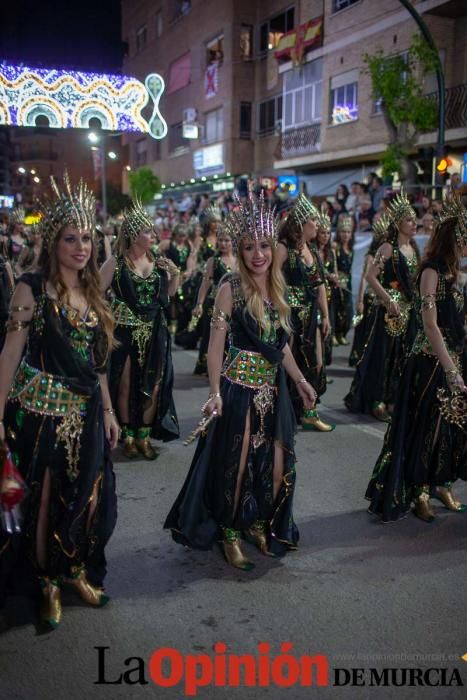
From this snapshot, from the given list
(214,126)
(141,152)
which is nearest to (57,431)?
(214,126)

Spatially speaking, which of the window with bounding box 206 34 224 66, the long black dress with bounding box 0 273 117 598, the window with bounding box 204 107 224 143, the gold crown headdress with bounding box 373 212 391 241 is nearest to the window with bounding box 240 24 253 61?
the window with bounding box 206 34 224 66

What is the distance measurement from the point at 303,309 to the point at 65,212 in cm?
383

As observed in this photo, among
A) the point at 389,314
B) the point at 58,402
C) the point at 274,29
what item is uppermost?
the point at 274,29

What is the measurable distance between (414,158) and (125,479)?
776 inches

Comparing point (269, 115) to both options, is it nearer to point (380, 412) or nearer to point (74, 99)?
point (74, 99)

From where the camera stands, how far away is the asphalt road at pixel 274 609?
118 inches

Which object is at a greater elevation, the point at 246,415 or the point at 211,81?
the point at 211,81

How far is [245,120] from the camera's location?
112 ft

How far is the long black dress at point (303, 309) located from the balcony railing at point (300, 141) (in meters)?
21.7

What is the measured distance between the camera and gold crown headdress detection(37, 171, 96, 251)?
343cm

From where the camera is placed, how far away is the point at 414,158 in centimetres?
2239

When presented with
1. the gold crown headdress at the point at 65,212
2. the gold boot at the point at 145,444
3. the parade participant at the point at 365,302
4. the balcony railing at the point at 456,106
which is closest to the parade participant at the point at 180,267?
the parade participant at the point at 365,302

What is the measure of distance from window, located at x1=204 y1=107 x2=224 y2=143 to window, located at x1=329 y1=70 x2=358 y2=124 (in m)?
10.1

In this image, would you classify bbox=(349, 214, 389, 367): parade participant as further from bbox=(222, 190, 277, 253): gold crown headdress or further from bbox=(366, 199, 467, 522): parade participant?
bbox=(222, 190, 277, 253): gold crown headdress
